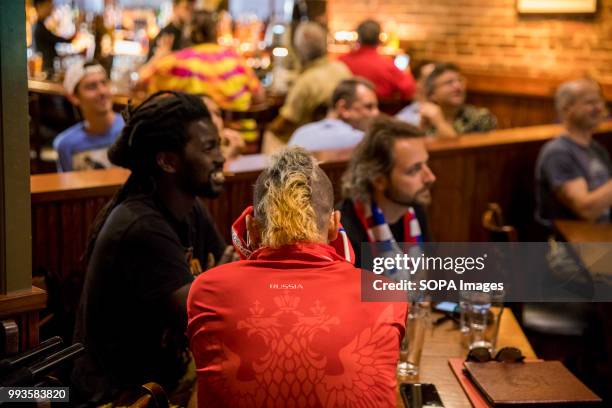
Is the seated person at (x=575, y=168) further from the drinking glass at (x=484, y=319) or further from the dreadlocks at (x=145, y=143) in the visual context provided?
the dreadlocks at (x=145, y=143)

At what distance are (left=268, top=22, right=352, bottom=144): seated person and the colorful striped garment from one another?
30 cm

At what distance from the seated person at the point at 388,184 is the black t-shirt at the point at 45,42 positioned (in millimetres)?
6199

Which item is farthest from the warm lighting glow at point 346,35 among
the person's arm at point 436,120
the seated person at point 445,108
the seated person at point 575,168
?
the seated person at point 575,168

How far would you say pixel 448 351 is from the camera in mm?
2373

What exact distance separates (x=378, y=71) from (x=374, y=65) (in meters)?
0.06

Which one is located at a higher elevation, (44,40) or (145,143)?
(44,40)

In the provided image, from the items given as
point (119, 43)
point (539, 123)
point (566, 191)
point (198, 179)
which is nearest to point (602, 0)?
point (539, 123)

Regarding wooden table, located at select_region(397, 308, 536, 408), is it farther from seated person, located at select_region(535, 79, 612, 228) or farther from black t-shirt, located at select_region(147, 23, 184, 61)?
black t-shirt, located at select_region(147, 23, 184, 61)

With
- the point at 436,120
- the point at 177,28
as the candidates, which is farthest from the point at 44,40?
the point at 436,120

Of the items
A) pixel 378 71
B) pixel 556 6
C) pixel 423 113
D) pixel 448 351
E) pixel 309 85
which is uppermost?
pixel 556 6

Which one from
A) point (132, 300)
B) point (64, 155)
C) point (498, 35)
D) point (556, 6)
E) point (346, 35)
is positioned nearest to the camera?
point (132, 300)

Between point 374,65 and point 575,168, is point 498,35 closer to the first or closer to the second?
point 374,65

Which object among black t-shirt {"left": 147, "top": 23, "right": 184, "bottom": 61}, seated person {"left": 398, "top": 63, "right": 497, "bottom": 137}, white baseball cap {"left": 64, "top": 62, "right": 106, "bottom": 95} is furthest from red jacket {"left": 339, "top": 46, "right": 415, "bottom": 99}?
white baseball cap {"left": 64, "top": 62, "right": 106, "bottom": 95}

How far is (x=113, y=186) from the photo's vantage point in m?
3.05
